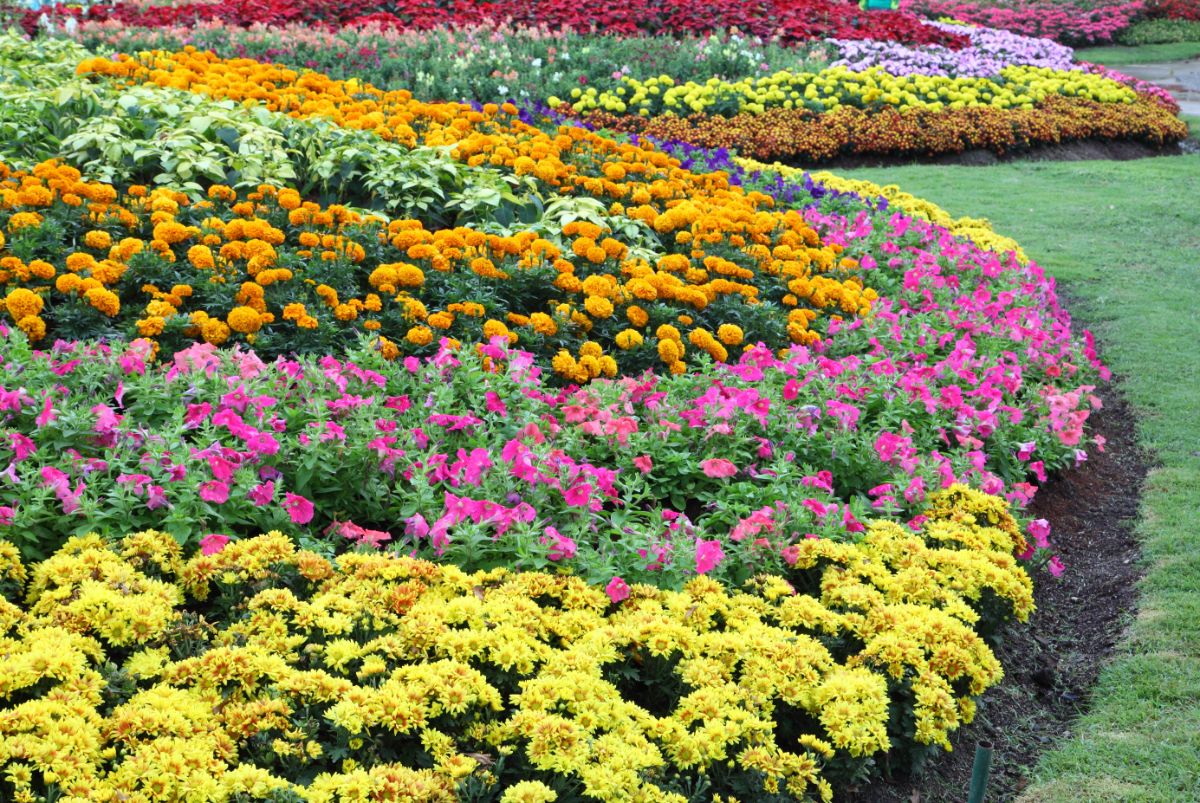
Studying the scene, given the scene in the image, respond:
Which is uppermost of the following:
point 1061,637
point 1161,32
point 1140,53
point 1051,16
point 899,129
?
point 1051,16

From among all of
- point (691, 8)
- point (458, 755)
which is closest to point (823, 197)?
point (458, 755)

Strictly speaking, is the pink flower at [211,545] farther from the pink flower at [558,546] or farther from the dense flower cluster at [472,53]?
the dense flower cluster at [472,53]

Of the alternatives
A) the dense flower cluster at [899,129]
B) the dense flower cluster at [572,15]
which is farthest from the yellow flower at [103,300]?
the dense flower cluster at [572,15]

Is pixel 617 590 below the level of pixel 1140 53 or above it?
below

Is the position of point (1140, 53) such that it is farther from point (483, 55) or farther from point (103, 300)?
point (103, 300)

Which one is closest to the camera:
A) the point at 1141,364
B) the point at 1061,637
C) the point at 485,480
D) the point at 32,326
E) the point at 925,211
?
the point at 485,480

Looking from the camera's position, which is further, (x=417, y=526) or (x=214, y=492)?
(x=417, y=526)

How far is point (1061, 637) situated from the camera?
4.17 metres

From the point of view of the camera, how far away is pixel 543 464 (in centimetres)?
375

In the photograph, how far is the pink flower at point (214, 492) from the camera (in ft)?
10.8

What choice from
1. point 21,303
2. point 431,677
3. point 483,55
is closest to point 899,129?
point 483,55

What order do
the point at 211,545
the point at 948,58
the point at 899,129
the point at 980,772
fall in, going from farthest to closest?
the point at 948,58, the point at 899,129, the point at 211,545, the point at 980,772

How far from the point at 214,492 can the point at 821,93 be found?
11.3 meters

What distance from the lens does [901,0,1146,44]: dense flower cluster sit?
25.2 meters
